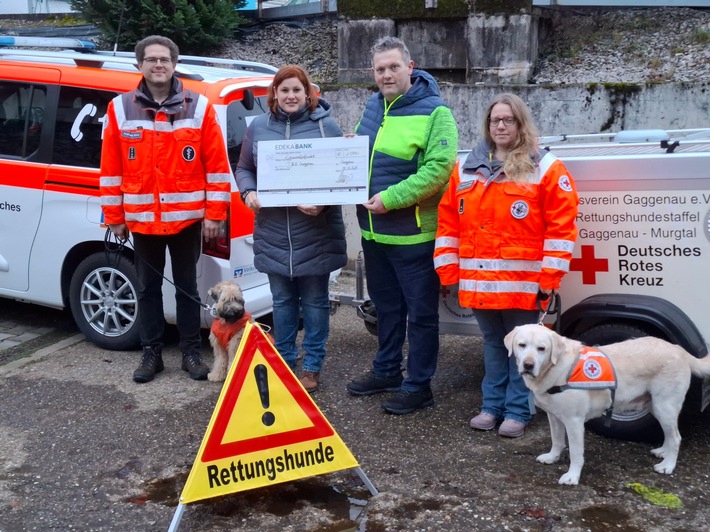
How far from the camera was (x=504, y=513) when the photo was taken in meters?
4.02

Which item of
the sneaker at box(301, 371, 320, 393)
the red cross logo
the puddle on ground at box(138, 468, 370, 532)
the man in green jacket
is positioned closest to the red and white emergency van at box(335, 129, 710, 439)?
the red cross logo

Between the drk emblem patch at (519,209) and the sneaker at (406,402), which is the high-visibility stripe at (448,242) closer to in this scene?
the drk emblem patch at (519,209)

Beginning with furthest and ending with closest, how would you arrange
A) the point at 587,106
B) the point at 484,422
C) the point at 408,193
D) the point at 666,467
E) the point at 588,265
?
the point at 587,106, the point at 484,422, the point at 408,193, the point at 588,265, the point at 666,467

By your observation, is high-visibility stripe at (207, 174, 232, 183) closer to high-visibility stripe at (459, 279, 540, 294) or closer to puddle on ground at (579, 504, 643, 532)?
high-visibility stripe at (459, 279, 540, 294)

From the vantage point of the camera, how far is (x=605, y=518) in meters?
3.96

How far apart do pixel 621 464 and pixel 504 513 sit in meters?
0.87

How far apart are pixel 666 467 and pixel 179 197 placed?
3295 millimetres

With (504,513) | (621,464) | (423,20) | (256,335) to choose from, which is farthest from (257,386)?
(423,20)

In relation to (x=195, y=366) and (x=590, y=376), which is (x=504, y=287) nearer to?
(x=590, y=376)

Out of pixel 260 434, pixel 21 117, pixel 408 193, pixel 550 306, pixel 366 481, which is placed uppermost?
pixel 21 117

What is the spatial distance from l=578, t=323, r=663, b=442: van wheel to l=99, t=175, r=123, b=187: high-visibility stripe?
3055 mm

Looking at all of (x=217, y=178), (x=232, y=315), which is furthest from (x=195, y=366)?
(x=217, y=178)

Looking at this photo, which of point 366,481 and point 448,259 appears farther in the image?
point 448,259

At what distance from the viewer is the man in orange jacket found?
5.42 meters
